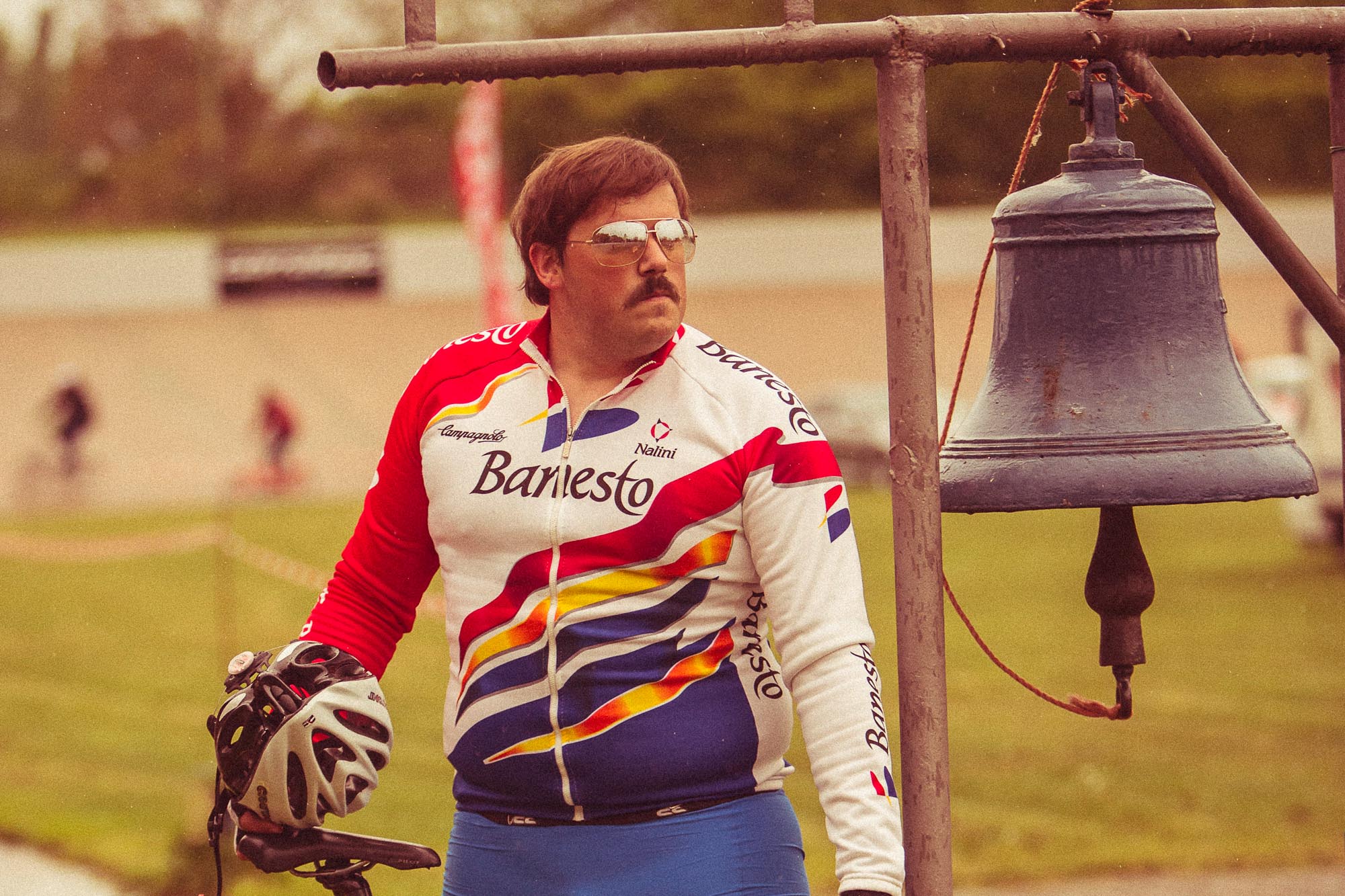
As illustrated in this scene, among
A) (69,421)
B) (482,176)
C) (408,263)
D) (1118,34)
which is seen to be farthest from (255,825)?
(408,263)

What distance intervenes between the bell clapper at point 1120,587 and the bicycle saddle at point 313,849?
115 centimetres

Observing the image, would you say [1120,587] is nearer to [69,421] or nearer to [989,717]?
[989,717]

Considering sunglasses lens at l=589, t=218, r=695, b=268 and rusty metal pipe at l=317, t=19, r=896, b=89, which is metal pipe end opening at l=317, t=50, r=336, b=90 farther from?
sunglasses lens at l=589, t=218, r=695, b=268

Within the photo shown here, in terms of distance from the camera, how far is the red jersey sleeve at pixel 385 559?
2770 millimetres

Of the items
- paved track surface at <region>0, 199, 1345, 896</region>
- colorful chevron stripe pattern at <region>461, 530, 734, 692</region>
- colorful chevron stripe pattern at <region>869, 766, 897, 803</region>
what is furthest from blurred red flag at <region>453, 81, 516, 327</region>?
paved track surface at <region>0, 199, 1345, 896</region>

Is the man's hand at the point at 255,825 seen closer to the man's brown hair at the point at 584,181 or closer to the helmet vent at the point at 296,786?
the helmet vent at the point at 296,786

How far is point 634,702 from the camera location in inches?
100

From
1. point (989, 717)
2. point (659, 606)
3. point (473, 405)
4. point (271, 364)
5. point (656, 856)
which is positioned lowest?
point (989, 717)

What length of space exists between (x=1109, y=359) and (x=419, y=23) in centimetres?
121

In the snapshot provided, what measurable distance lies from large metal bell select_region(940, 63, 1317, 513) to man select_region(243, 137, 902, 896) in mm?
404

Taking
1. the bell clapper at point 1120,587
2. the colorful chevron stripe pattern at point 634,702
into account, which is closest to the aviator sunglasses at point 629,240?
the colorful chevron stripe pattern at point 634,702

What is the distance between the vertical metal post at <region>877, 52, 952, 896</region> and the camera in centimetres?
274

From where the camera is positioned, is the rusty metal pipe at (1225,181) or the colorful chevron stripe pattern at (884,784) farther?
the rusty metal pipe at (1225,181)

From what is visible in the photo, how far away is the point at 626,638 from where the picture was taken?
2557 mm
